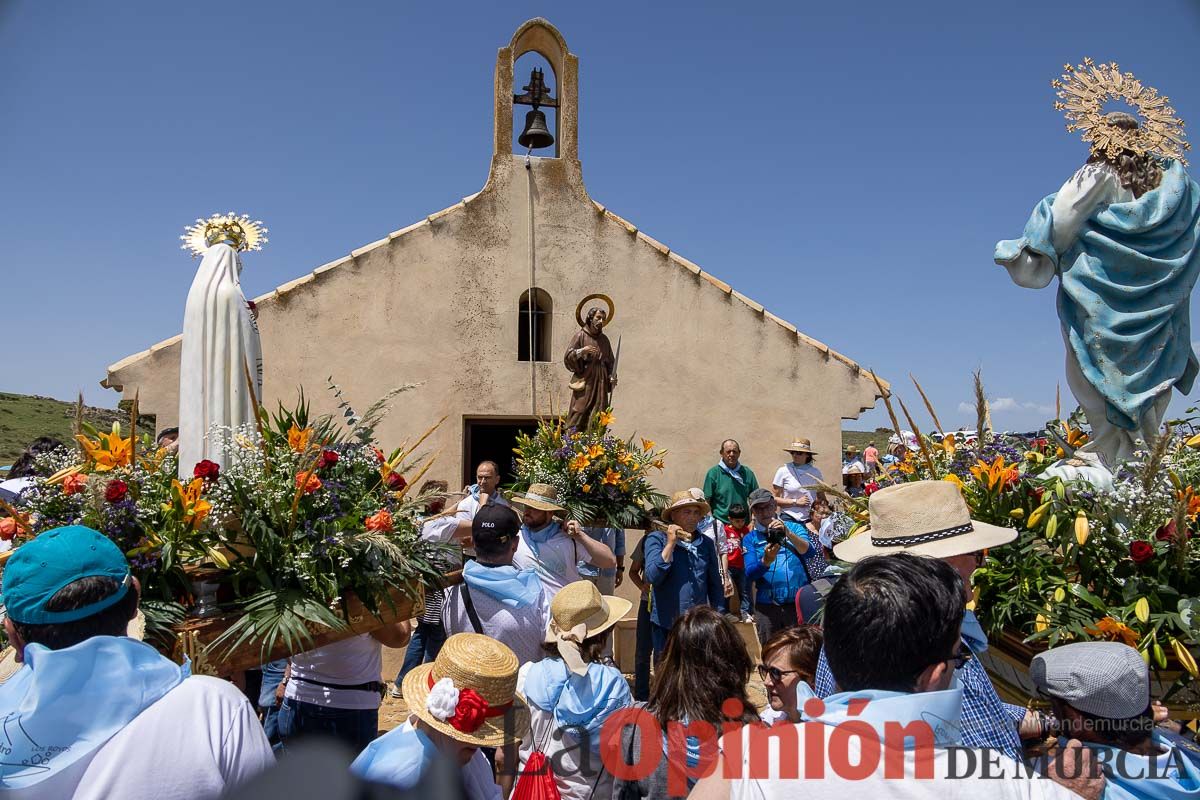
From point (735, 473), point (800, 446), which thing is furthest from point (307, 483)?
point (800, 446)

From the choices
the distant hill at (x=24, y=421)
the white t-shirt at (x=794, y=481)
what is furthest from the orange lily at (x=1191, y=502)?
the distant hill at (x=24, y=421)

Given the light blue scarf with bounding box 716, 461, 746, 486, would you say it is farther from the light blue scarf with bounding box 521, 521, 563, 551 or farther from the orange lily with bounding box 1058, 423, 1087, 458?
the orange lily with bounding box 1058, 423, 1087, 458

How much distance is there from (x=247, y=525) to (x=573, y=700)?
63.9 inches

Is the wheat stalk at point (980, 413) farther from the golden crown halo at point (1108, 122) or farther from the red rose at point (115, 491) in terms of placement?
the red rose at point (115, 491)

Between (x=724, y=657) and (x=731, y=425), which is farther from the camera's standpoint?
(x=731, y=425)

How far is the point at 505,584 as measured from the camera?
4.22m

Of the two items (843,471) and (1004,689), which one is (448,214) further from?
(1004,689)

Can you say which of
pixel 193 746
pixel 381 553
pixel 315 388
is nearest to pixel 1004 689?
pixel 381 553

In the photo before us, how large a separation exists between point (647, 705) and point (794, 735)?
5.04 ft

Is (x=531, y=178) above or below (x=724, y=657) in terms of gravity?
above

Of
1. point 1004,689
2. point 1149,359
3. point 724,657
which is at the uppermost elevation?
point 1149,359

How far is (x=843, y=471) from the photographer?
10672 mm

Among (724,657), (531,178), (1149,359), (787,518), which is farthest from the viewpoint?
(531,178)

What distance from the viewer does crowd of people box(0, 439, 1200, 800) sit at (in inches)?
65.3
